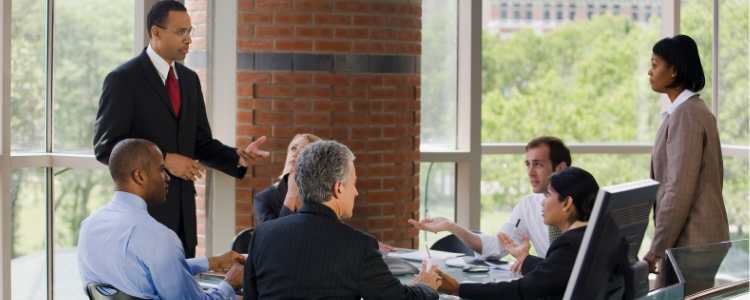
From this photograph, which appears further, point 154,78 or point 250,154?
point 250,154

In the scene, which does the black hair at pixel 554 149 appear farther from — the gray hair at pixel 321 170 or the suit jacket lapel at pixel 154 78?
the suit jacket lapel at pixel 154 78

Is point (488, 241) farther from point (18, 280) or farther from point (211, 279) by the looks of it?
point (18, 280)

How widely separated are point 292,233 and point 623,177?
4497mm

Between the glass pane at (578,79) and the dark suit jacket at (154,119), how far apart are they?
9.58 feet

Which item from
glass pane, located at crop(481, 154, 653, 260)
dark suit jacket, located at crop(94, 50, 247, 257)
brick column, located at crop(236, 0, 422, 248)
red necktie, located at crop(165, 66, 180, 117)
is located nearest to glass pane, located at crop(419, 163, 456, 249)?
glass pane, located at crop(481, 154, 653, 260)

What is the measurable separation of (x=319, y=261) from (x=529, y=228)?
1767 mm

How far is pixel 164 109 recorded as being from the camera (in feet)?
10.7

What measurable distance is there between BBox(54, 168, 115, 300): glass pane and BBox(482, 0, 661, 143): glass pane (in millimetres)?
3005

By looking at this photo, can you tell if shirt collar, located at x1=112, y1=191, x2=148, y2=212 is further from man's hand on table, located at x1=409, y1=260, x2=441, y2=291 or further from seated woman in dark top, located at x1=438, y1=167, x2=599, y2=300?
seated woman in dark top, located at x1=438, y1=167, x2=599, y2=300

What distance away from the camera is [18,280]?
13.4 ft

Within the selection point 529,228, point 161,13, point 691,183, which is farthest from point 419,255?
point 161,13

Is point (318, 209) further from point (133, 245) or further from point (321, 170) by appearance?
point (133, 245)

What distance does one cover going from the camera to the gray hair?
Result: 2021 millimetres

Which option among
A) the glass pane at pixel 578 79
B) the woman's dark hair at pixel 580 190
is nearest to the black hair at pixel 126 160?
the woman's dark hair at pixel 580 190
